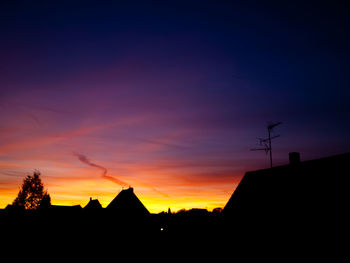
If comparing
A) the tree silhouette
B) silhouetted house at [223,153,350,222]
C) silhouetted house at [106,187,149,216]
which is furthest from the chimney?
the tree silhouette

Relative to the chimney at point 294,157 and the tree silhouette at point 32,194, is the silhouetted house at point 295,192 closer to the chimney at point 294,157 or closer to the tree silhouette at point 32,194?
the chimney at point 294,157

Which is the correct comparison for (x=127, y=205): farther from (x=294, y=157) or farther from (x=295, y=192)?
(x=295, y=192)

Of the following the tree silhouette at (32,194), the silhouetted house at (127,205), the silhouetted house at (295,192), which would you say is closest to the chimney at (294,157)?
the silhouetted house at (295,192)

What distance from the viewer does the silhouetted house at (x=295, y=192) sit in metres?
20.1

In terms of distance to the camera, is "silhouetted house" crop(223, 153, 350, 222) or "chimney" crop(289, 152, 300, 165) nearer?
"silhouetted house" crop(223, 153, 350, 222)

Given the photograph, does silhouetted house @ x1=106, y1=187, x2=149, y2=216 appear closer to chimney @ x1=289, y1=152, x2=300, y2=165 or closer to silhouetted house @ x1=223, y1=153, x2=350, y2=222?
silhouetted house @ x1=223, y1=153, x2=350, y2=222

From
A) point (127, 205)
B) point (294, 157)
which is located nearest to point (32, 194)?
point (127, 205)

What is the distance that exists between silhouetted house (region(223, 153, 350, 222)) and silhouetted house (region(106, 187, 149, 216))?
67.6ft

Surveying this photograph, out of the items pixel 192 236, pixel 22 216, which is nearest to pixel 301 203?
pixel 192 236

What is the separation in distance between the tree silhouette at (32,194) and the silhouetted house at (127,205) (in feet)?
98.8

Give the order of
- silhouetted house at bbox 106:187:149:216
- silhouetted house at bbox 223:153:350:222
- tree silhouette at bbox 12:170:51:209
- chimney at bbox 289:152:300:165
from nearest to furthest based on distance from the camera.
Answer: silhouetted house at bbox 223:153:350:222, chimney at bbox 289:152:300:165, silhouetted house at bbox 106:187:149:216, tree silhouette at bbox 12:170:51:209

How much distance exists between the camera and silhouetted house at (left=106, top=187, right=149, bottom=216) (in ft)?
143

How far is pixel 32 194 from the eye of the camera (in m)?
64.8

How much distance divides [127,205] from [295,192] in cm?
2965
